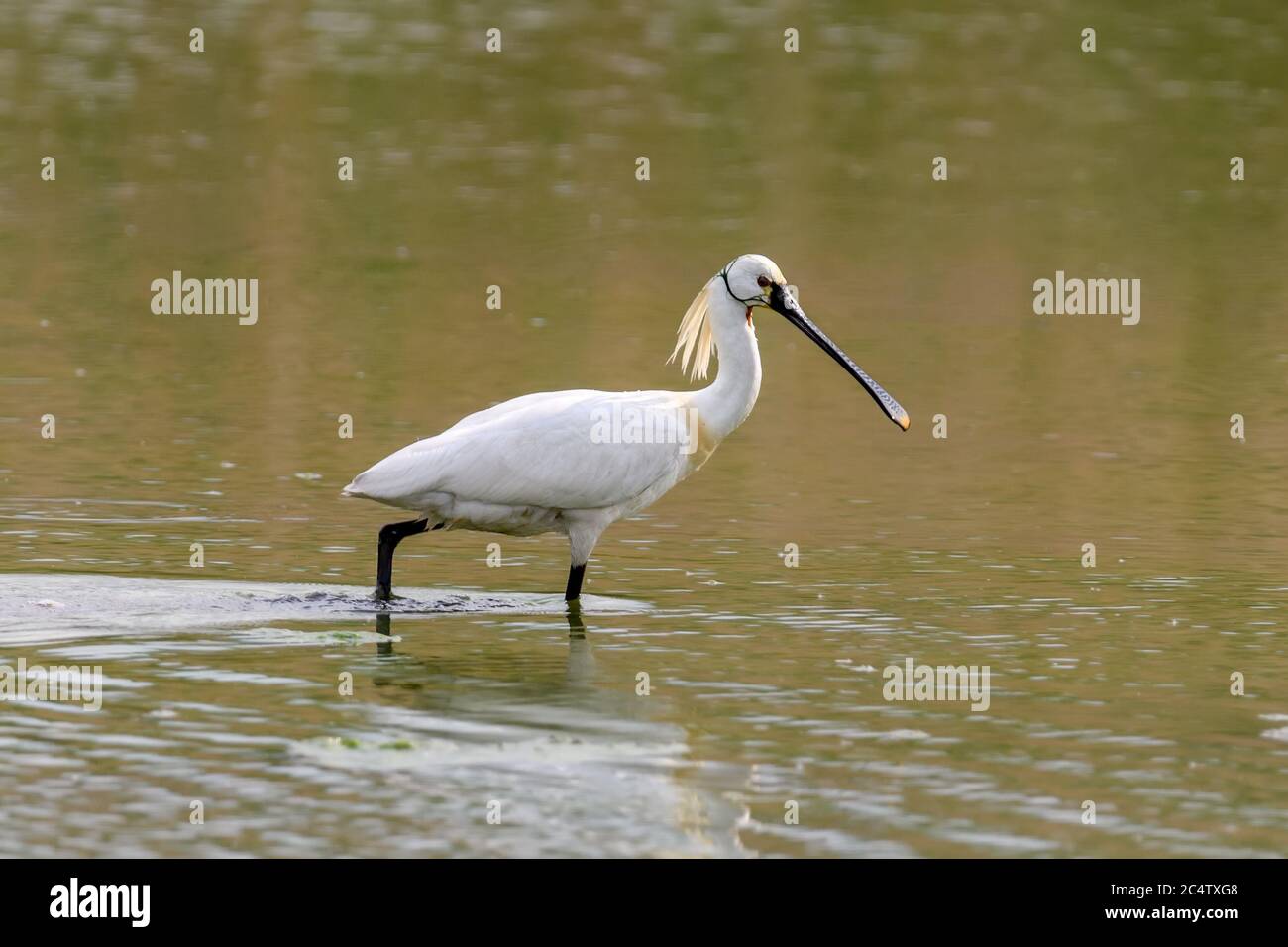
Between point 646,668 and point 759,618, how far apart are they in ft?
4.60

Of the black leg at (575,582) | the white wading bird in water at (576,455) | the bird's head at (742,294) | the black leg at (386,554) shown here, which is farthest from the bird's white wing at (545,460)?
the bird's head at (742,294)

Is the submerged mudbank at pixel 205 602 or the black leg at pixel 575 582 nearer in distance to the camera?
the submerged mudbank at pixel 205 602

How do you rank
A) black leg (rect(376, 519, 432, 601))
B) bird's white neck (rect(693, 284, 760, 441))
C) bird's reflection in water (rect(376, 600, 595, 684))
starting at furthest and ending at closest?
bird's white neck (rect(693, 284, 760, 441)), black leg (rect(376, 519, 432, 601)), bird's reflection in water (rect(376, 600, 595, 684))

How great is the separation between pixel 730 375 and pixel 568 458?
47.5 inches

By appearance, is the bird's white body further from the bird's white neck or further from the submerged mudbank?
the submerged mudbank

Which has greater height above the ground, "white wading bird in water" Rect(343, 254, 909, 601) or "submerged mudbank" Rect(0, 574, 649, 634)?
"white wading bird in water" Rect(343, 254, 909, 601)

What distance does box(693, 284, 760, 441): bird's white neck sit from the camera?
47.0 ft

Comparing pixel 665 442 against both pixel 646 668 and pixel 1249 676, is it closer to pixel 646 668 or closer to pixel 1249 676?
pixel 646 668

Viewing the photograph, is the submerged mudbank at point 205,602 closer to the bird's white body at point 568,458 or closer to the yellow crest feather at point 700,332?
the bird's white body at point 568,458

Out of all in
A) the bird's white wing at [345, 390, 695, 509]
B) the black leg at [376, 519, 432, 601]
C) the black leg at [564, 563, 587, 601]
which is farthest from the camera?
the black leg at [564, 563, 587, 601]

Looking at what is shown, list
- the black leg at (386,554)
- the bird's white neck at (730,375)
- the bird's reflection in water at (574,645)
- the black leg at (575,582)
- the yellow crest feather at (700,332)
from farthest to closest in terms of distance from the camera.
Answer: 1. the yellow crest feather at (700,332)
2. the bird's white neck at (730,375)
3. the black leg at (575,582)
4. the black leg at (386,554)
5. the bird's reflection in water at (574,645)

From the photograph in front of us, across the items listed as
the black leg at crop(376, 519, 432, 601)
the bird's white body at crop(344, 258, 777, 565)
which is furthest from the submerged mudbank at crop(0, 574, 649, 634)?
the bird's white body at crop(344, 258, 777, 565)

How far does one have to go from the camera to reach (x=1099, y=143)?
1383 inches

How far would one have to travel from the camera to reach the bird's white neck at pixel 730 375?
1433 cm
